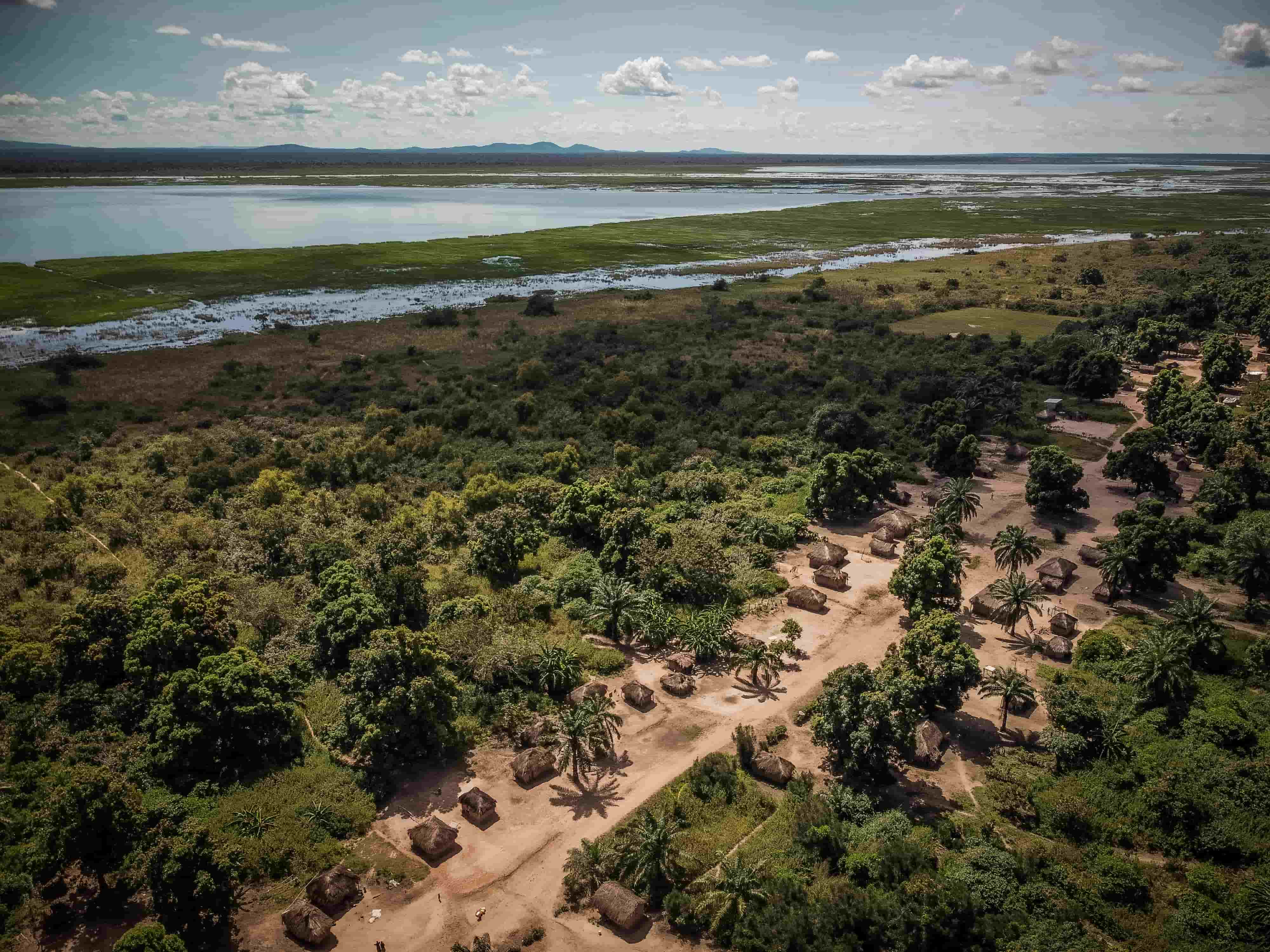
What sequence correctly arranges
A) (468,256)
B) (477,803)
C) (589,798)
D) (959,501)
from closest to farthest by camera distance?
(477,803) < (589,798) < (959,501) < (468,256)

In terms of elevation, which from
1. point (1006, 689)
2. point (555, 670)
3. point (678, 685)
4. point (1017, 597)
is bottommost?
point (678, 685)

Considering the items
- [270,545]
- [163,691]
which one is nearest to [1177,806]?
[163,691]

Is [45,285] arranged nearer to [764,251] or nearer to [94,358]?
[94,358]

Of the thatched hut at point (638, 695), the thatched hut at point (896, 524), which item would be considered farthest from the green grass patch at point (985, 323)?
the thatched hut at point (638, 695)

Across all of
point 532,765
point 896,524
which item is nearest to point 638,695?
point 532,765

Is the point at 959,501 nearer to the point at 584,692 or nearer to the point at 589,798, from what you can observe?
the point at 584,692

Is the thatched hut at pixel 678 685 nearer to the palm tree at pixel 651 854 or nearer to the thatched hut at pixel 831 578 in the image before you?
the palm tree at pixel 651 854
